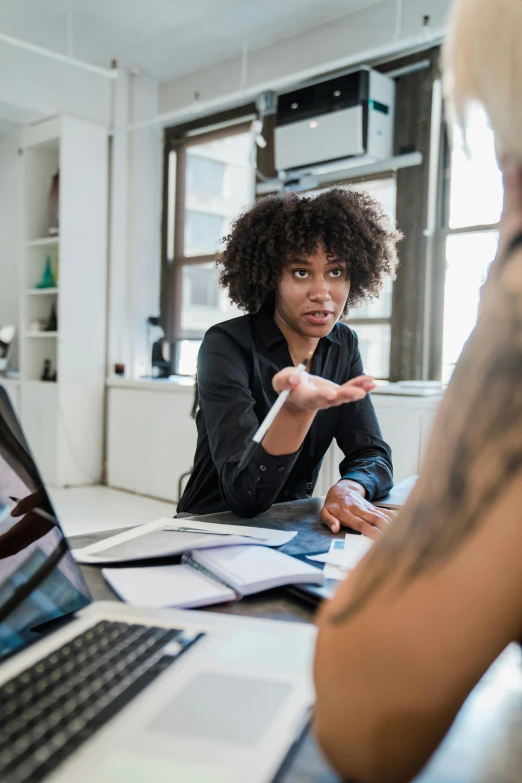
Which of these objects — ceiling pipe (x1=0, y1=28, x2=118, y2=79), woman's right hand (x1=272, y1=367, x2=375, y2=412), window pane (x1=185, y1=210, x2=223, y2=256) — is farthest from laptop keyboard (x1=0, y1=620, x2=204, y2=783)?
window pane (x1=185, y1=210, x2=223, y2=256)

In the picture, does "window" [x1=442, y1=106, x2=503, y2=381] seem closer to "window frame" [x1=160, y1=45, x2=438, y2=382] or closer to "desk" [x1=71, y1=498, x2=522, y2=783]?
"window frame" [x1=160, y1=45, x2=438, y2=382]

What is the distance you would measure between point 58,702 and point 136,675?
0.07 m

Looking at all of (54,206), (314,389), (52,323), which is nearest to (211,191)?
(54,206)

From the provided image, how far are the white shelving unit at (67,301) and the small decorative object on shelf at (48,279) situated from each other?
39 mm

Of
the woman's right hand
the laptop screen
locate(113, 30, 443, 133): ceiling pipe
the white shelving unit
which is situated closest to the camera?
the laptop screen

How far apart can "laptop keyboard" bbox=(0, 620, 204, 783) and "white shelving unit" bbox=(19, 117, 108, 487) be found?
160 inches

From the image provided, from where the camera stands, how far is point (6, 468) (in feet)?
2.20

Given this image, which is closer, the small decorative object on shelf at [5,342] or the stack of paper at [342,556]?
the stack of paper at [342,556]

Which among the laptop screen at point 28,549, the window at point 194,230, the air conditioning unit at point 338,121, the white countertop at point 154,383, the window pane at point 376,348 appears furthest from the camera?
the window at point 194,230

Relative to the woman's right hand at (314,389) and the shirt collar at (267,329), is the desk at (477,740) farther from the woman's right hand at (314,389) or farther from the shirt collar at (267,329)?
the shirt collar at (267,329)

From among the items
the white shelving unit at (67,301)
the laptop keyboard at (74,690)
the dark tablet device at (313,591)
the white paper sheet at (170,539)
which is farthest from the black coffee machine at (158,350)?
the laptop keyboard at (74,690)

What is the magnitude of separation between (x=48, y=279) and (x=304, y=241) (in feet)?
11.3

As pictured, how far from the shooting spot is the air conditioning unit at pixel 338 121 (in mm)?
3438

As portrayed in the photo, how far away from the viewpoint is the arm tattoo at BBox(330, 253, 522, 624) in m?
0.39
